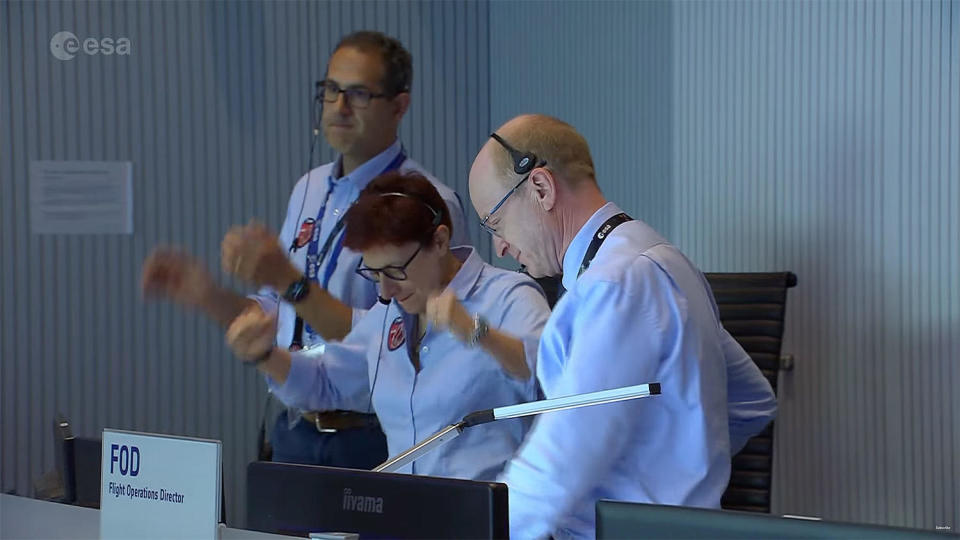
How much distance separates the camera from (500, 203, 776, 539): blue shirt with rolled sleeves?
63.4 inches

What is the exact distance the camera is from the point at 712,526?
1.07 m

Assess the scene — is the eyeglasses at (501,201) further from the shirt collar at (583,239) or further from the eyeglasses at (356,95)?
the eyeglasses at (356,95)

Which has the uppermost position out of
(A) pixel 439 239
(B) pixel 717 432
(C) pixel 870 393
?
(A) pixel 439 239

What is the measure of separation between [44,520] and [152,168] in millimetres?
2363

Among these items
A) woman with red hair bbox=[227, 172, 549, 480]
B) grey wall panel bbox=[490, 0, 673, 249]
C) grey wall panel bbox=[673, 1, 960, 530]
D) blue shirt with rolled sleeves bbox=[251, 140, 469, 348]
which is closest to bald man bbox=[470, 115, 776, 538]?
woman with red hair bbox=[227, 172, 549, 480]

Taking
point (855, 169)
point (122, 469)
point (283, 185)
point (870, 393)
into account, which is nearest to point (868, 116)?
point (855, 169)

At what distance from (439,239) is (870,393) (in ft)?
4.68

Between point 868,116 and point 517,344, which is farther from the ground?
point 868,116

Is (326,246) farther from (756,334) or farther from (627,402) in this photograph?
(627,402)

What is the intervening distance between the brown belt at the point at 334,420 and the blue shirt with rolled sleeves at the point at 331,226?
0.17m

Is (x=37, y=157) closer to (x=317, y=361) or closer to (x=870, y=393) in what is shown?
(x=317, y=361)

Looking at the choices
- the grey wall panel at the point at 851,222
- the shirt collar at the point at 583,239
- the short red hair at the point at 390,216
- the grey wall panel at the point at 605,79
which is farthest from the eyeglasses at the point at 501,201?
the grey wall panel at the point at 605,79

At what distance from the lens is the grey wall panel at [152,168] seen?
3.70 meters

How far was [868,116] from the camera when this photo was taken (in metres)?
3.12
